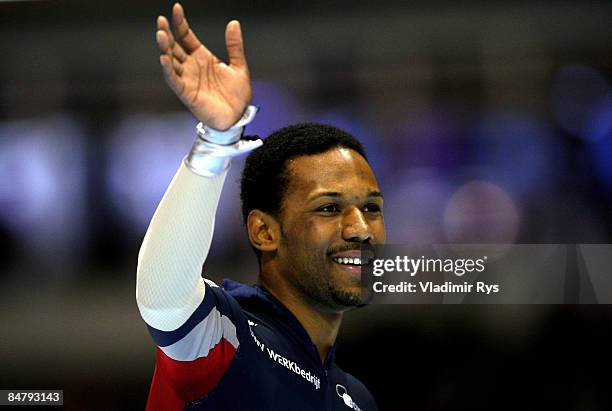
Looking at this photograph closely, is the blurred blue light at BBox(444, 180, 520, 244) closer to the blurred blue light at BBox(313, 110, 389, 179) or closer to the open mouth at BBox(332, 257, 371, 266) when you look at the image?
the blurred blue light at BBox(313, 110, 389, 179)

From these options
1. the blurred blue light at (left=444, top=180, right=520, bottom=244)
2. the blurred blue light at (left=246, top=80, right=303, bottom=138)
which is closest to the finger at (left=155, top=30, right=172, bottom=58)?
the blurred blue light at (left=246, top=80, right=303, bottom=138)

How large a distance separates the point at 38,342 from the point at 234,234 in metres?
0.85

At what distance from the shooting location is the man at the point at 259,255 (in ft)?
4.64

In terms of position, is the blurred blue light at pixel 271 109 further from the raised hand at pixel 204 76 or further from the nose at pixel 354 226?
the raised hand at pixel 204 76

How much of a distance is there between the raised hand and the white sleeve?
11 centimetres

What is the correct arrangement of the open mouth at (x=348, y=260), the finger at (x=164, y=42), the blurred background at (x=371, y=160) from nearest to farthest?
the finger at (x=164, y=42) < the open mouth at (x=348, y=260) < the blurred background at (x=371, y=160)

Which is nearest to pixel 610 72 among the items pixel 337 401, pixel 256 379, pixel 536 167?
pixel 536 167

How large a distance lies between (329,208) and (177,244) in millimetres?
644

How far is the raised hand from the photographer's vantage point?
1.38m

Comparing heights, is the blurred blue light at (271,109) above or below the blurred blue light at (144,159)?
above

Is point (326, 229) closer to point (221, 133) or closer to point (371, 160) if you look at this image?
point (221, 133)

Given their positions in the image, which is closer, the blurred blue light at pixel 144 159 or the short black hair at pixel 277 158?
the short black hair at pixel 277 158

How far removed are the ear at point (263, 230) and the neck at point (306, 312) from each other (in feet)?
0.24

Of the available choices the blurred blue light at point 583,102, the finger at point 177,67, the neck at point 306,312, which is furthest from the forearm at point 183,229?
the blurred blue light at point 583,102
